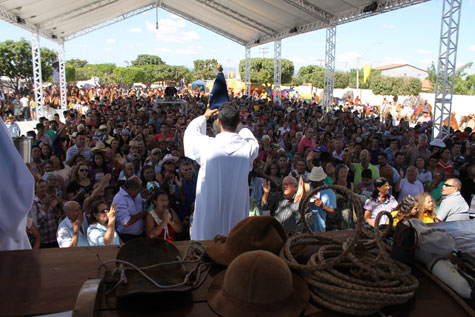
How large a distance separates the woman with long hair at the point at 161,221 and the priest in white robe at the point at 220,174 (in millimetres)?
1294

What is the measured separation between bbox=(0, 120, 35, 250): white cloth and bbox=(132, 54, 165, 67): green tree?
75.4 m

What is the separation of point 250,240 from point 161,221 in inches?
116

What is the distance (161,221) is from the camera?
4.27 meters

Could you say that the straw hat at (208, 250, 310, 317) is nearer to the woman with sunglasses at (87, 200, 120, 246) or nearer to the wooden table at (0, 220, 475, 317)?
the wooden table at (0, 220, 475, 317)

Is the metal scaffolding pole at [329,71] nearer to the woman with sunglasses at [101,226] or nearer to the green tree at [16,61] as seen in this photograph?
the woman with sunglasses at [101,226]

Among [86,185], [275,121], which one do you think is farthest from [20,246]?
[275,121]

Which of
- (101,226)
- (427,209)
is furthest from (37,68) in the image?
(427,209)

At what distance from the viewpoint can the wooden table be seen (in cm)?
125

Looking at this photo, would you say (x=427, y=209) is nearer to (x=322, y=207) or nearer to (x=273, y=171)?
(x=322, y=207)

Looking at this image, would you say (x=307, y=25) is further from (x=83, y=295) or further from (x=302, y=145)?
(x=83, y=295)

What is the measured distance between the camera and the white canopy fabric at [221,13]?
42.8 feet

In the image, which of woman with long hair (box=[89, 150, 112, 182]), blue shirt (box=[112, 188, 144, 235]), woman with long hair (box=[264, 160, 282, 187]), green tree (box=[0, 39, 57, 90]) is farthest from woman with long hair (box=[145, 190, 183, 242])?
green tree (box=[0, 39, 57, 90])

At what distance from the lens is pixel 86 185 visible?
5.25 m

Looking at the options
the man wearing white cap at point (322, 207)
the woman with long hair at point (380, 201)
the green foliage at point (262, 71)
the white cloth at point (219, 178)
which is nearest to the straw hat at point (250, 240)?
the white cloth at point (219, 178)
